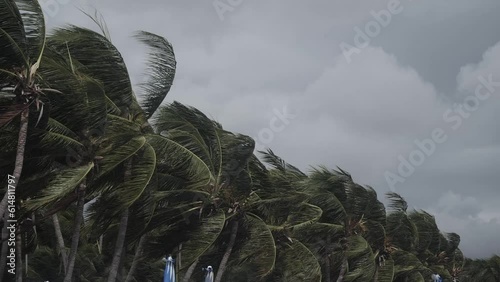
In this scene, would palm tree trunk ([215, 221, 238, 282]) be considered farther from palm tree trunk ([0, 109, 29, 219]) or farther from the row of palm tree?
palm tree trunk ([0, 109, 29, 219])

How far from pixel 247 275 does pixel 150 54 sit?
57.3 feet

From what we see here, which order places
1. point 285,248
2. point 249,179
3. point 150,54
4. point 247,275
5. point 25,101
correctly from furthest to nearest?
point 247,275 < point 285,248 < point 249,179 < point 150,54 < point 25,101

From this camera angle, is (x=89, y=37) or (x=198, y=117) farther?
(x=198, y=117)

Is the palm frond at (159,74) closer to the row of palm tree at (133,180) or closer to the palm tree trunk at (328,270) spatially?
the row of palm tree at (133,180)

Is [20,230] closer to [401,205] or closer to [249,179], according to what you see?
[249,179]

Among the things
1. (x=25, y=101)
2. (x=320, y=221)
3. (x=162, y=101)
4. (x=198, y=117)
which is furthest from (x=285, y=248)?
(x=25, y=101)

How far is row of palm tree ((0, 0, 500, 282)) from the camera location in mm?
15836

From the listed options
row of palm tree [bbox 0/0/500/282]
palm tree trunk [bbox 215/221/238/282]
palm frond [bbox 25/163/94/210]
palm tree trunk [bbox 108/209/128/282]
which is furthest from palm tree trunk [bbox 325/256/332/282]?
palm frond [bbox 25/163/94/210]

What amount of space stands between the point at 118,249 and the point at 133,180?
2.36m

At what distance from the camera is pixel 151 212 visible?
19984mm

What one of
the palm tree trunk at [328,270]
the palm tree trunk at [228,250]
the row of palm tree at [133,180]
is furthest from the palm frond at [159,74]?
the palm tree trunk at [328,270]

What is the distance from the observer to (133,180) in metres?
18.2

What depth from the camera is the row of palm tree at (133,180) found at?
52.0 ft

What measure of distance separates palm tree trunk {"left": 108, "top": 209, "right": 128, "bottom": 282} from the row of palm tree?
0.12ft
